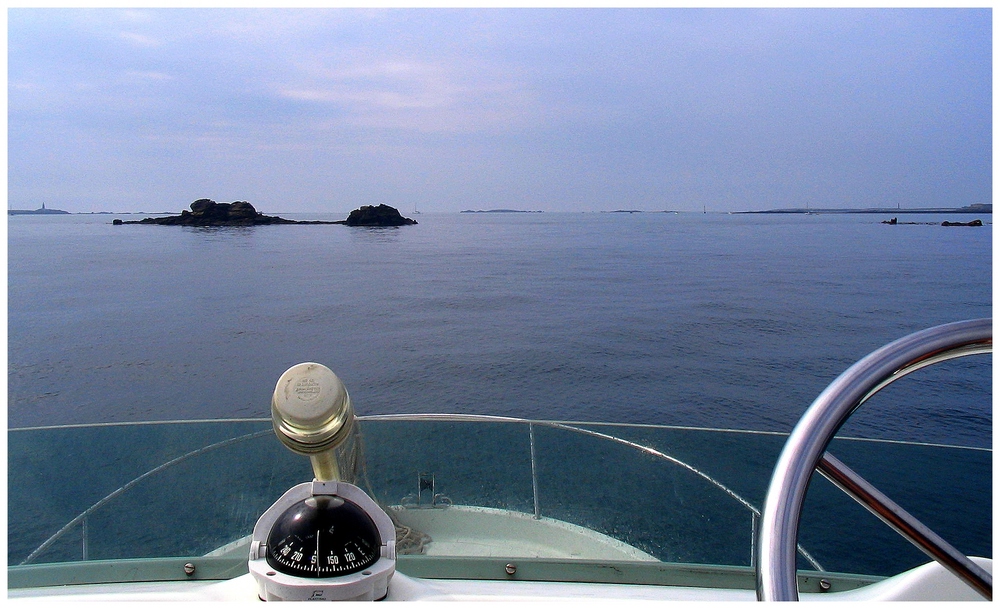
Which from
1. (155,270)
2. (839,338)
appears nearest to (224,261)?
(155,270)

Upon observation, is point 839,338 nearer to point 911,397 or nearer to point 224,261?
point 911,397

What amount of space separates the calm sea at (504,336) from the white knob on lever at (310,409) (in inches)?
164

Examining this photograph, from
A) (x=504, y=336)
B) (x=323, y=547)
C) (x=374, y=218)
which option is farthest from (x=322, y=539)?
(x=374, y=218)

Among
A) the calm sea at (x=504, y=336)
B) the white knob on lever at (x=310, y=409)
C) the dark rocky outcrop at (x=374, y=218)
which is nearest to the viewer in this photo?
the white knob on lever at (x=310, y=409)

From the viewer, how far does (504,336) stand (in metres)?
15.5

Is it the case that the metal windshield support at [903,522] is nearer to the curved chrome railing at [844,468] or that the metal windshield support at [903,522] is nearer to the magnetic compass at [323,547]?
the curved chrome railing at [844,468]

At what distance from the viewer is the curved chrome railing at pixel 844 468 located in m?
0.53

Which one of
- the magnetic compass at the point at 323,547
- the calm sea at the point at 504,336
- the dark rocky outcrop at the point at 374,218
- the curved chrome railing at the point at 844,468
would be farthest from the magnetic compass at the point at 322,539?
the dark rocky outcrop at the point at 374,218

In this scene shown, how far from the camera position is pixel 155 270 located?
84.7 feet

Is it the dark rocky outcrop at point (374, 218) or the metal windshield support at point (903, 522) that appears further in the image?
the dark rocky outcrop at point (374, 218)

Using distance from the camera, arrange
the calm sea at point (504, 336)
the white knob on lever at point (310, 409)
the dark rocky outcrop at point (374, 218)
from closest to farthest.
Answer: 1. the white knob on lever at point (310, 409)
2. the calm sea at point (504, 336)
3. the dark rocky outcrop at point (374, 218)

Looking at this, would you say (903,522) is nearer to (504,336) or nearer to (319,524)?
(319,524)

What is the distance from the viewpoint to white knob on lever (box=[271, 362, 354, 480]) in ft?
2.47

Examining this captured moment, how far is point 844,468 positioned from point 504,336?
14864 millimetres
